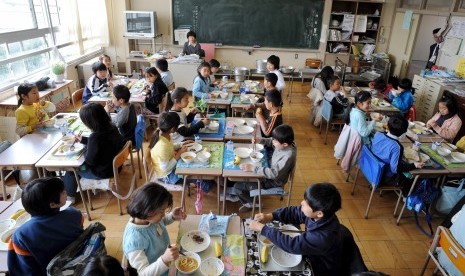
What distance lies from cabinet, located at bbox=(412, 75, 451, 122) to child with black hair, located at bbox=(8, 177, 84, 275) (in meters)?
6.84

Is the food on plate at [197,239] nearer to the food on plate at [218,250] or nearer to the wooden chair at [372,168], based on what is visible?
the food on plate at [218,250]

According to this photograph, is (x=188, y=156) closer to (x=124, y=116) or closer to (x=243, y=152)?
(x=243, y=152)

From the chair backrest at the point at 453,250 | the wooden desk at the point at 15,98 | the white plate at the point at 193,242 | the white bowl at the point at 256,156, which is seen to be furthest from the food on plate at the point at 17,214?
the chair backrest at the point at 453,250

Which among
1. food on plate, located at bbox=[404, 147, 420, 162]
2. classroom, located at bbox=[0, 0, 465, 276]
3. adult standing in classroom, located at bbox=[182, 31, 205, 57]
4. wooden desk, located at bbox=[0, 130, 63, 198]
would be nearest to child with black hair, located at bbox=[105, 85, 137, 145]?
classroom, located at bbox=[0, 0, 465, 276]

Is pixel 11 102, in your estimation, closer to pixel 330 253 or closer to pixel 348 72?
pixel 330 253

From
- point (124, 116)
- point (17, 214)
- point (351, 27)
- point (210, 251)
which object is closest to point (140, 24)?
point (124, 116)

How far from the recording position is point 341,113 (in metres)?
5.84

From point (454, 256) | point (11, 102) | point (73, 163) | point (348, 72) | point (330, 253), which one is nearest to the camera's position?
point (330, 253)

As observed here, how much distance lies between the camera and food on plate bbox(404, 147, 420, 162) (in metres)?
3.77

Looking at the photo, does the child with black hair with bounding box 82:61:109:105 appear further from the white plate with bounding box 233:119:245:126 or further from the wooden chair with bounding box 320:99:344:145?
the wooden chair with bounding box 320:99:344:145

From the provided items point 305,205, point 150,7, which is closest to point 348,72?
point 150,7

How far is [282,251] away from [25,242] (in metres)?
1.73

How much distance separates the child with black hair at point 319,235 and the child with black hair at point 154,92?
12.4ft

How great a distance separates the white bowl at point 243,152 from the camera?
11.7ft
